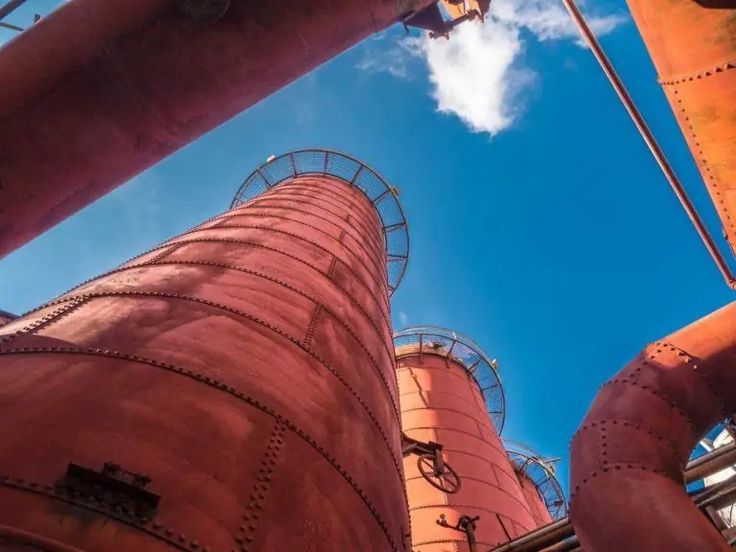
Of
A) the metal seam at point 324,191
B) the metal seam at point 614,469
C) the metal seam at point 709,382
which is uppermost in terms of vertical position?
the metal seam at point 324,191

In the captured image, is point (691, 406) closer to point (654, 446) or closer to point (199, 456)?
point (654, 446)

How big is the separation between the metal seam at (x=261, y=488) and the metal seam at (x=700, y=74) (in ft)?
12.5

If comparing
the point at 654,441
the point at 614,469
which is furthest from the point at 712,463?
the point at 614,469

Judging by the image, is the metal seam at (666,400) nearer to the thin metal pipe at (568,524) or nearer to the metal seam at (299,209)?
the thin metal pipe at (568,524)

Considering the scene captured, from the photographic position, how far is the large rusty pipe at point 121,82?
3633 millimetres

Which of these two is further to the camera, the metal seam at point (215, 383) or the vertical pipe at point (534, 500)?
the vertical pipe at point (534, 500)

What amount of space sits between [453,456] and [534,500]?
30.7 feet

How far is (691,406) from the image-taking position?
4.08m

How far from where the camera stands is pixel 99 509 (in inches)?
90.4

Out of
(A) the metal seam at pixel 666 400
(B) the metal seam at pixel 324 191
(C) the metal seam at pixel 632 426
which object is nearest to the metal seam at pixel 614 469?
(C) the metal seam at pixel 632 426

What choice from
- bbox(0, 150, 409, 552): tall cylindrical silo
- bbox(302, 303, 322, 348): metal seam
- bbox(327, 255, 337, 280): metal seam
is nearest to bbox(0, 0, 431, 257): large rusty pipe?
bbox(0, 150, 409, 552): tall cylindrical silo

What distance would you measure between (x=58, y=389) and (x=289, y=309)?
2.21 m

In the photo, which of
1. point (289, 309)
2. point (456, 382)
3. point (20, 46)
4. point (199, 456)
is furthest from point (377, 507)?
point (456, 382)

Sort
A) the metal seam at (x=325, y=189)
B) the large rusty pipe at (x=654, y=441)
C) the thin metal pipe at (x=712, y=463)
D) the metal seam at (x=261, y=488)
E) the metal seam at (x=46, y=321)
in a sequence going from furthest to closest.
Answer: the metal seam at (x=325, y=189)
the thin metal pipe at (x=712, y=463)
the metal seam at (x=46, y=321)
the large rusty pipe at (x=654, y=441)
the metal seam at (x=261, y=488)
